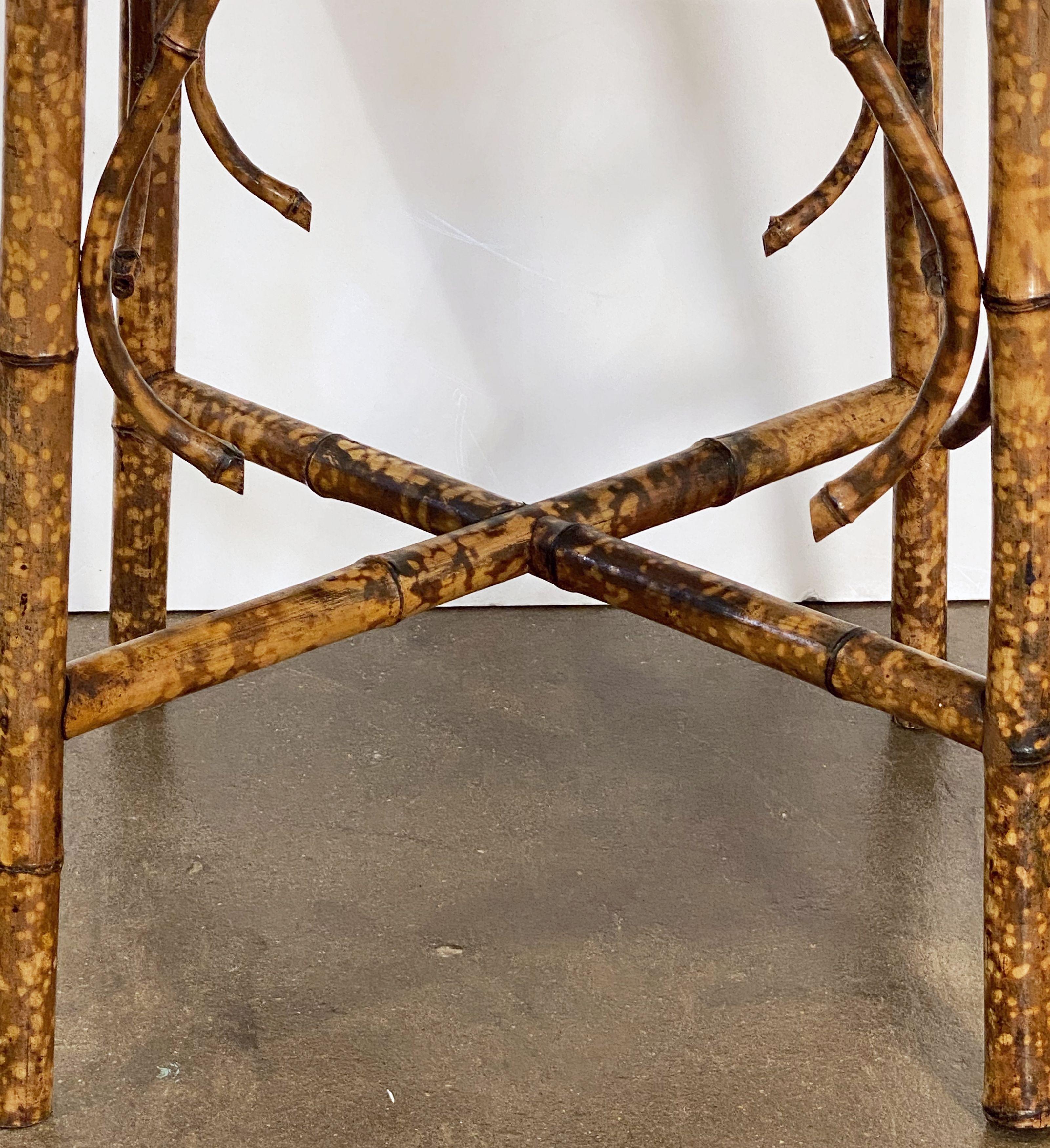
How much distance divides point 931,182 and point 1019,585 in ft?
0.79

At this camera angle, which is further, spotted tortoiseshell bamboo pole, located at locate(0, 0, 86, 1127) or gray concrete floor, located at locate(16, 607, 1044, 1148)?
gray concrete floor, located at locate(16, 607, 1044, 1148)

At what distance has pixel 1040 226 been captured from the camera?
901mm

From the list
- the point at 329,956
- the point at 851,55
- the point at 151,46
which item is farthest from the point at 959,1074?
the point at 151,46

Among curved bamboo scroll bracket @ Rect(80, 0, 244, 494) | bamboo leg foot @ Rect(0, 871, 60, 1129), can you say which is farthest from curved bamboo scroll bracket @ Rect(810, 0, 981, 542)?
bamboo leg foot @ Rect(0, 871, 60, 1129)

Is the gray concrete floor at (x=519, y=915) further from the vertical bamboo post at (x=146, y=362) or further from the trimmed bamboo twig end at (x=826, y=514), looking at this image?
the trimmed bamboo twig end at (x=826, y=514)

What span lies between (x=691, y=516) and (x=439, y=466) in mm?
316

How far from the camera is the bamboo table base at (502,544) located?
0.90m

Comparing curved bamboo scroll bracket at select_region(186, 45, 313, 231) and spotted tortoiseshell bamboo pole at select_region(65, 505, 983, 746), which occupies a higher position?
curved bamboo scroll bracket at select_region(186, 45, 313, 231)

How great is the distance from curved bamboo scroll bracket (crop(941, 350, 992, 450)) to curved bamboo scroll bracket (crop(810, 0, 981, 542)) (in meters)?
0.03

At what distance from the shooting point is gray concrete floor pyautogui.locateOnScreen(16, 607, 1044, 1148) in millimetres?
1019

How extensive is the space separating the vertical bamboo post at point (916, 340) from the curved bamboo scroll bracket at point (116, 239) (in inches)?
21.1

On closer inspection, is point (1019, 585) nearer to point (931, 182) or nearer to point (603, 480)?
point (931, 182)

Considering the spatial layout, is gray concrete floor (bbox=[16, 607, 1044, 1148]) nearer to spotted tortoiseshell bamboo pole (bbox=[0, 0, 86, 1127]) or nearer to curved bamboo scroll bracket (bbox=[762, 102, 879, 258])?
spotted tortoiseshell bamboo pole (bbox=[0, 0, 86, 1127])

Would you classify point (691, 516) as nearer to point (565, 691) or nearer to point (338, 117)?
point (565, 691)
